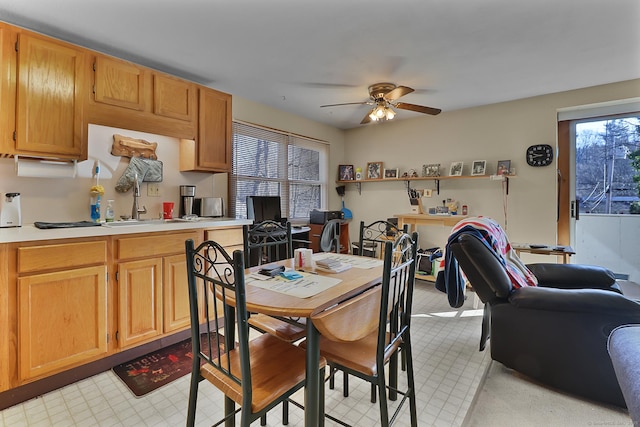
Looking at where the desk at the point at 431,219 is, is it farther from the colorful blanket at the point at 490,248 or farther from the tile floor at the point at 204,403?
the tile floor at the point at 204,403

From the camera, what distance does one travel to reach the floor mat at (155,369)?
6.28ft

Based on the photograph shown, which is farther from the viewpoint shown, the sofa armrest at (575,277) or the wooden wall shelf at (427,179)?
the wooden wall shelf at (427,179)

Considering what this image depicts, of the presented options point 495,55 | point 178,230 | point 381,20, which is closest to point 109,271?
point 178,230

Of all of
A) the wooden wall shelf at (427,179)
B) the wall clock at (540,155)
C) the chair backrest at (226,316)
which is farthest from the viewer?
the wooden wall shelf at (427,179)

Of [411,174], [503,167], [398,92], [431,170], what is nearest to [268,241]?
[398,92]

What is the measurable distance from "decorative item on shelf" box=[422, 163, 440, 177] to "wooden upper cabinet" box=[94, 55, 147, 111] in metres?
3.58

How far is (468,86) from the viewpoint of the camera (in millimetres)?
3320

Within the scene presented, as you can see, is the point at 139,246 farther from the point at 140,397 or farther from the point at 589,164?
the point at 589,164

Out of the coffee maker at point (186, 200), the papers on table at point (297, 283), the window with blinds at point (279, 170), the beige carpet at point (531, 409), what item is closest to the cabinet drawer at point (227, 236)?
the coffee maker at point (186, 200)

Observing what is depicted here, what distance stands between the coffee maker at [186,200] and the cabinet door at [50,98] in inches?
36.6

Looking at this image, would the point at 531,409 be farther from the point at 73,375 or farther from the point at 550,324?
the point at 73,375

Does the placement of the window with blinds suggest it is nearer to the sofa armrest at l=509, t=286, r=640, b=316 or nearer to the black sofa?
the black sofa

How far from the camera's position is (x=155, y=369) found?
2086mm

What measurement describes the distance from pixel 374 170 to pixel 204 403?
4002mm
